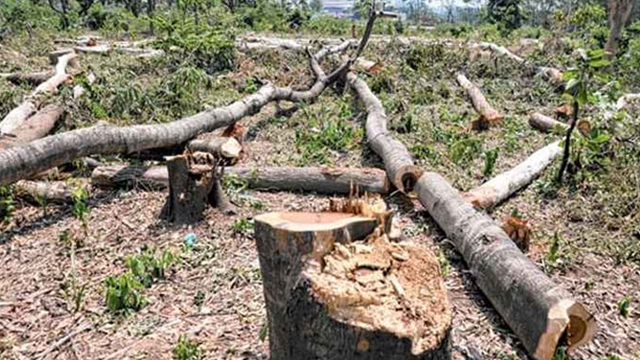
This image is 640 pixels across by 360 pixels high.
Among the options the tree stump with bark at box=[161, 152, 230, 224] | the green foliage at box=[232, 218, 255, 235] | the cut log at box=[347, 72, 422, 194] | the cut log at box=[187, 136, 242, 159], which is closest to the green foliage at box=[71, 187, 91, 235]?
the tree stump with bark at box=[161, 152, 230, 224]

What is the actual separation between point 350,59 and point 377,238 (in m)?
8.04

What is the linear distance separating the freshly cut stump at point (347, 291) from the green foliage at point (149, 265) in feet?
4.61

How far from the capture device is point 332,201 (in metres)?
2.11

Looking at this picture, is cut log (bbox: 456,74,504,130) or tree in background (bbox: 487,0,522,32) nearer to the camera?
cut log (bbox: 456,74,504,130)

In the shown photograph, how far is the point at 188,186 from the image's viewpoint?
3828 millimetres

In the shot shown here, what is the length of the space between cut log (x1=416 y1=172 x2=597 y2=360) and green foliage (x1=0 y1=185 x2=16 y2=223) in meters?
3.22

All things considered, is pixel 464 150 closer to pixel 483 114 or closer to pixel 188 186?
pixel 483 114

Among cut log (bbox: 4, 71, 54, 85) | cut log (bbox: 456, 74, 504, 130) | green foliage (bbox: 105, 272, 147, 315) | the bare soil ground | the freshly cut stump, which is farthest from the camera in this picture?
cut log (bbox: 4, 71, 54, 85)

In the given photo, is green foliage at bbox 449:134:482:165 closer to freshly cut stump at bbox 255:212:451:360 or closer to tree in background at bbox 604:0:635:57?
freshly cut stump at bbox 255:212:451:360

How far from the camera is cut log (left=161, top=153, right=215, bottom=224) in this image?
12.3ft

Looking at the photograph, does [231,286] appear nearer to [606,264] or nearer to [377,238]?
[377,238]

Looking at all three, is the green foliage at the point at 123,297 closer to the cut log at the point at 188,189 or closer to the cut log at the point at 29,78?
the cut log at the point at 188,189

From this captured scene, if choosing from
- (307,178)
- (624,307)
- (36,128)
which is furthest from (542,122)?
(36,128)

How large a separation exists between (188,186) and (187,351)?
1638 mm
